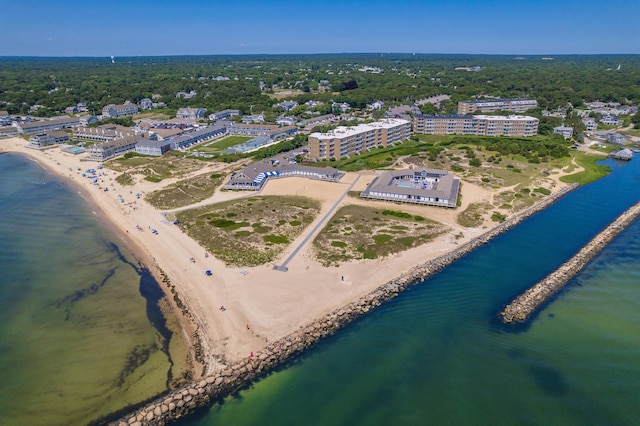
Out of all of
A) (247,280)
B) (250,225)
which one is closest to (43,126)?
(250,225)

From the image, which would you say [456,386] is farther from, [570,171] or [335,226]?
[570,171]

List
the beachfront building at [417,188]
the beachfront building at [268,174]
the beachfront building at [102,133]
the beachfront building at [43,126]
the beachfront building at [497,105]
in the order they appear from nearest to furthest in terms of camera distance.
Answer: the beachfront building at [417,188]
the beachfront building at [268,174]
the beachfront building at [102,133]
the beachfront building at [43,126]
the beachfront building at [497,105]

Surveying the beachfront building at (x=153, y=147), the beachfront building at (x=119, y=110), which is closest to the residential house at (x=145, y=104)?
the beachfront building at (x=119, y=110)

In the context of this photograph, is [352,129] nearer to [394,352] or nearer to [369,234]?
[369,234]

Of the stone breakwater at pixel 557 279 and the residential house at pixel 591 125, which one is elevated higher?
the residential house at pixel 591 125

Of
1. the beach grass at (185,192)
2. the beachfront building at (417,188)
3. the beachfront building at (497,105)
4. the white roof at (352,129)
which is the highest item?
the beachfront building at (497,105)

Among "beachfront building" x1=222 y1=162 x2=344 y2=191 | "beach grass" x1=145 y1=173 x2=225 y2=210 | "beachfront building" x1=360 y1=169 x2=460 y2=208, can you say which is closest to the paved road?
"beachfront building" x1=360 y1=169 x2=460 y2=208

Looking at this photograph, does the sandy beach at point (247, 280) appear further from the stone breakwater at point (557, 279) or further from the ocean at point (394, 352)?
the stone breakwater at point (557, 279)
